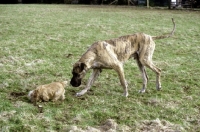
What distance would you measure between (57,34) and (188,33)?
23.5 ft

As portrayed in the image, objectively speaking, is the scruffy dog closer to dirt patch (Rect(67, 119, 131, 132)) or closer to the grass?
the grass

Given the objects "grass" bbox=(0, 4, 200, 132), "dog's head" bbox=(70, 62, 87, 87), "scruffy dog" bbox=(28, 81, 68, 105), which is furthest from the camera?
"dog's head" bbox=(70, 62, 87, 87)

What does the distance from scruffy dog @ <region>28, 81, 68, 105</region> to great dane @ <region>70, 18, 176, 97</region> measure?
14.0 inches

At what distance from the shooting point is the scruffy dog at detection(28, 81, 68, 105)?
6.61 m

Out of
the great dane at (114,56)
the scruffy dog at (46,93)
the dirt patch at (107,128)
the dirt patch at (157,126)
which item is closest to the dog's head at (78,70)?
the great dane at (114,56)

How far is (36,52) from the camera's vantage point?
1179 cm

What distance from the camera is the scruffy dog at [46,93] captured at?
21.7 feet

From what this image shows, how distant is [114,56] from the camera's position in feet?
23.8

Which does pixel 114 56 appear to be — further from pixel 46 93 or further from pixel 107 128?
pixel 107 128

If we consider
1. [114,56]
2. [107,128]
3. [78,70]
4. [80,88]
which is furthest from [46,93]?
[114,56]

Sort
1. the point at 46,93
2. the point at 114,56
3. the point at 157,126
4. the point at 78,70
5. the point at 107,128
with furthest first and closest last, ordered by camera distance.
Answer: the point at 114,56 < the point at 78,70 < the point at 46,93 < the point at 157,126 < the point at 107,128

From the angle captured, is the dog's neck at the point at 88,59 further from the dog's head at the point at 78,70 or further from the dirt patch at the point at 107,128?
the dirt patch at the point at 107,128

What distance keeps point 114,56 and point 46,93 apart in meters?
1.75

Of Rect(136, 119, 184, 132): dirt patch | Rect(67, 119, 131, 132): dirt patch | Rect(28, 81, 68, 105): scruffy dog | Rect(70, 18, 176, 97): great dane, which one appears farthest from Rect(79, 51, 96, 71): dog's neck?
Rect(136, 119, 184, 132): dirt patch
